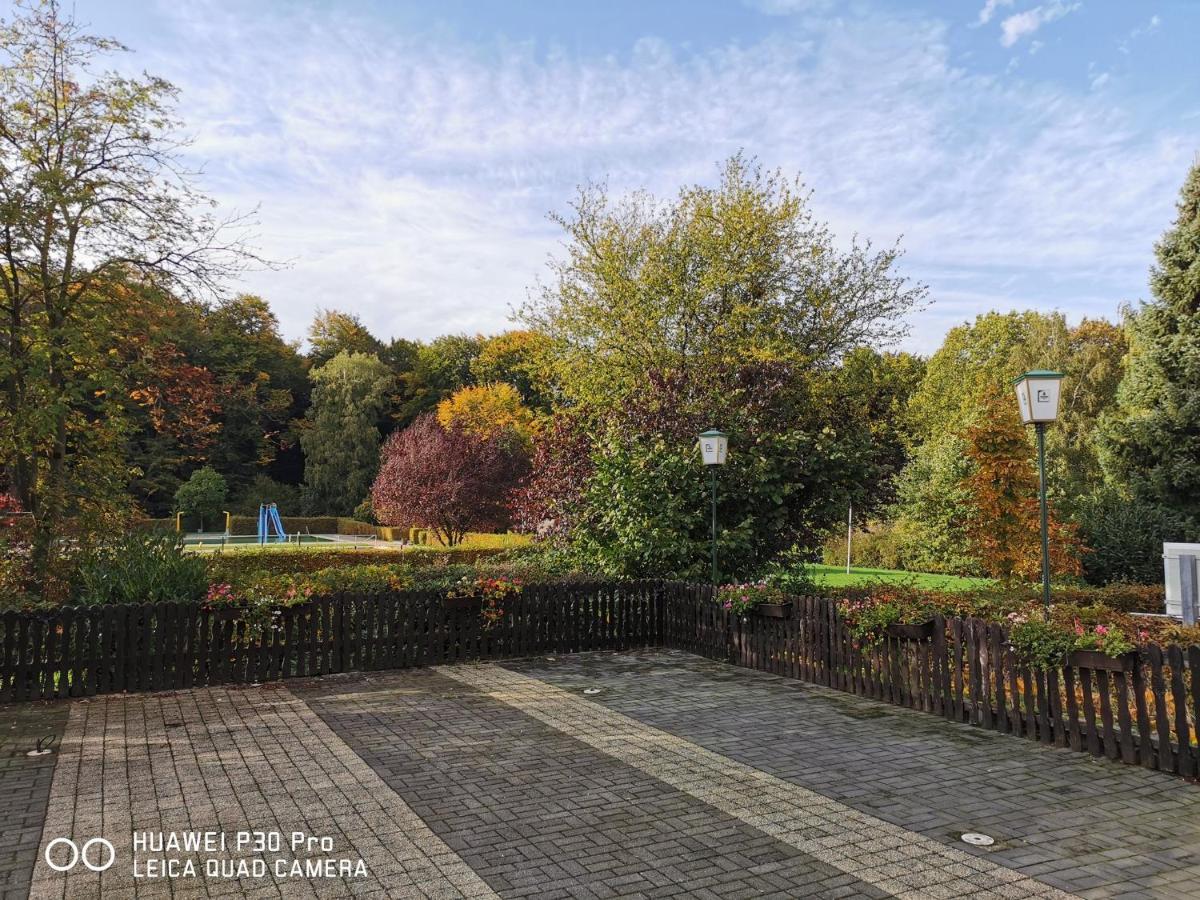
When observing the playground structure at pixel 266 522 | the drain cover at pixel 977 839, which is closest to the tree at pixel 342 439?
the playground structure at pixel 266 522

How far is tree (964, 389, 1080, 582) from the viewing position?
19.6m

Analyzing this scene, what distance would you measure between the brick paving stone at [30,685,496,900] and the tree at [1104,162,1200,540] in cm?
2204

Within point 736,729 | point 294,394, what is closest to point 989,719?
point 736,729

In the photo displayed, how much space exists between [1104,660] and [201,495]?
47708 mm

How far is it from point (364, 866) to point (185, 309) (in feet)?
31.2

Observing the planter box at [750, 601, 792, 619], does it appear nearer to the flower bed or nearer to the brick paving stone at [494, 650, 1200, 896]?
the flower bed

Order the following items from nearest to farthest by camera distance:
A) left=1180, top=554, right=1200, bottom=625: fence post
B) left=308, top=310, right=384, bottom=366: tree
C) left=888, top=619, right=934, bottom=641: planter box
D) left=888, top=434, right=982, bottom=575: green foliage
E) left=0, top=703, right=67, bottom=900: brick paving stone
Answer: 1. left=0, top=703, right=67, bottom=900: brick paving stone
2. left=888, top=619, right=934, bottom=641: planter box
3. left=1180, top=554, right=1200, bottom=625: fence post
4. left=888, top=434, right=982, bottom=575: green foliage
5. left=308, top=310, right=384, bottom=366: tree

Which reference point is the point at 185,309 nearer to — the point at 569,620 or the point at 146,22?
the point at 146,22

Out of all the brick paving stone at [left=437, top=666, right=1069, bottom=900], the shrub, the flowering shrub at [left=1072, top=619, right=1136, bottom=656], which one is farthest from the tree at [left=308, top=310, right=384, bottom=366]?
the flowering shrub at [left=1072, top=619, right=1136, bottom=656]

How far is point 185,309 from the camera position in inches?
451

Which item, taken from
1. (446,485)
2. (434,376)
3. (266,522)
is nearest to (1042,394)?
(446,485)

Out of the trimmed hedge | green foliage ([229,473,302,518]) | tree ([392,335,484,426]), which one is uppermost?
tree ([392,335,484,426])

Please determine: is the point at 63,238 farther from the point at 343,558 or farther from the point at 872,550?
the point at 872,550

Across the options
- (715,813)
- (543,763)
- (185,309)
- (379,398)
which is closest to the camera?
(715,813)
